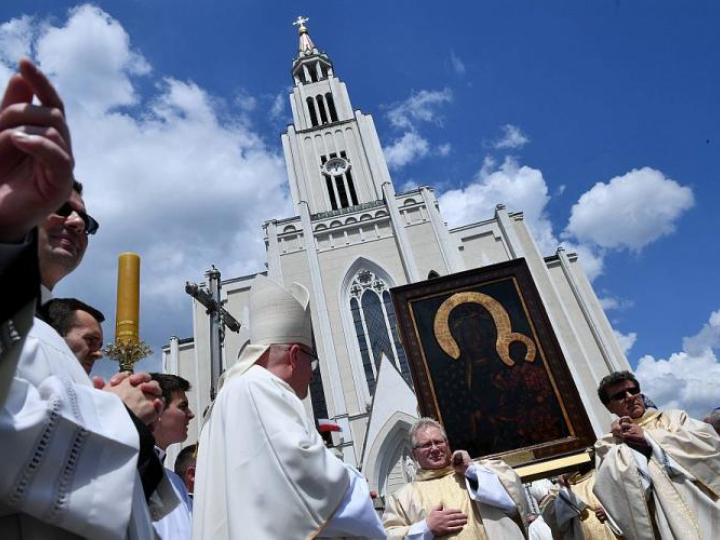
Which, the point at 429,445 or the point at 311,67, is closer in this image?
the point at 429,445

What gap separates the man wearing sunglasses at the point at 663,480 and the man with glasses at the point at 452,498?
2.26 feet

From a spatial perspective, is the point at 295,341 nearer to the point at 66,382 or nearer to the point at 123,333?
the point at 123,333

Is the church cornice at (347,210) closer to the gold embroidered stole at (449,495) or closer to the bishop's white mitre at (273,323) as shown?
the gold embroidered stole at (449,495)

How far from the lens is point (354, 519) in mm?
1771

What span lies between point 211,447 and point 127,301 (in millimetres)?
774

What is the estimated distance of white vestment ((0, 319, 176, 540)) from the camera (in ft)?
2.79

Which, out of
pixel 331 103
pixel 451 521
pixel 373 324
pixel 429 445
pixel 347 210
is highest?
pixel 331 103

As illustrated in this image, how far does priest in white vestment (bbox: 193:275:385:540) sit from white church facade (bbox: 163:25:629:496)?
13.4m

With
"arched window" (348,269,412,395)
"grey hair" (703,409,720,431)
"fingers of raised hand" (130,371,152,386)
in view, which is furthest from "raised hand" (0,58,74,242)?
"arched window" (348,269,412,395)

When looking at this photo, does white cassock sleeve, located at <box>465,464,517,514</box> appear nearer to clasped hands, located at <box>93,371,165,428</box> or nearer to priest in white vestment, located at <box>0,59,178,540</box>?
clasped hands, located at <box>93,371,165,428</box>

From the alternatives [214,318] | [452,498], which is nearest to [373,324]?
[214,318]

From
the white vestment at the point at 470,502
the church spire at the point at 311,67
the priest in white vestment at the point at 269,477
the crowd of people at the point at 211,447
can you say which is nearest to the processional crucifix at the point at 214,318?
the crowd of people at the point at 211,447

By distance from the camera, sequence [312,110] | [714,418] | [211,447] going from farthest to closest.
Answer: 1. [312,110]
2. [714,418]
3. [211,447]

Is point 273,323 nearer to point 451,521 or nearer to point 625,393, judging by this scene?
point 451,521
